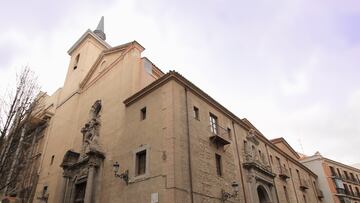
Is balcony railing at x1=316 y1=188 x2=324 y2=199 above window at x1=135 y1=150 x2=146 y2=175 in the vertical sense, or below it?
above

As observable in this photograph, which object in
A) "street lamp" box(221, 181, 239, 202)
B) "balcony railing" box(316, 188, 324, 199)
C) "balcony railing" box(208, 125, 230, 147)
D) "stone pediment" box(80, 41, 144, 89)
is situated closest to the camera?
"street lamp" box(221, 181, 239, 202)

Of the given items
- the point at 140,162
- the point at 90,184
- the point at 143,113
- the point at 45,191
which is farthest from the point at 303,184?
the point at 45,191

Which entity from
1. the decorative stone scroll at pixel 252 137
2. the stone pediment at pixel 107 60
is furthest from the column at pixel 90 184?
the decorative stone scroll at pixel 252 137

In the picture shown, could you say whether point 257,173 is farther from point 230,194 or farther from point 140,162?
point 140,162

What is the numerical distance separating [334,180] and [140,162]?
1163 inches

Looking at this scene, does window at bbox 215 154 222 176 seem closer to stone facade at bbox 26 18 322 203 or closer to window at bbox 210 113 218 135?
stone facade at bbox 26 18 322 203

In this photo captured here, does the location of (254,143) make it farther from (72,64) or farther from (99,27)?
(99,27)

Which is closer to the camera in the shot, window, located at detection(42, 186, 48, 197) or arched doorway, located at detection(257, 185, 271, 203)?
arched doorway, located at detection(257, 185, 271, 203)

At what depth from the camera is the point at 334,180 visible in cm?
3341

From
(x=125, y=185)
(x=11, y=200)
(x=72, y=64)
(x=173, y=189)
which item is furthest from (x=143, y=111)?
(x=72, y=64)

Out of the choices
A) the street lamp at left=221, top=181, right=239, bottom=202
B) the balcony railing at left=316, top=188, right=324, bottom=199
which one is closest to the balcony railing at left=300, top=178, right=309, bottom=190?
the balcony railing at left=316, top=188, right=324, bottom=199

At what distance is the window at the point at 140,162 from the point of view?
12.8m

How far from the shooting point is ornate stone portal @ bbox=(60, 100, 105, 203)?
48.0 ft

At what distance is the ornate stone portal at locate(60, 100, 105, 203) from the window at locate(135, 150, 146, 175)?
116 inches
